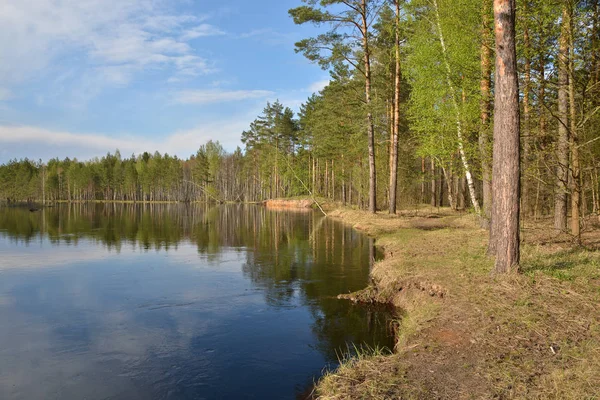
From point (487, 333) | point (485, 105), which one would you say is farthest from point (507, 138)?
point (485, 105)

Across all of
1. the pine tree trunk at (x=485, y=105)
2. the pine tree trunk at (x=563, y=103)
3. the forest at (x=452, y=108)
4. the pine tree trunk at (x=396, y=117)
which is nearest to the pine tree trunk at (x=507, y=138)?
the forest at (x=452, y=108)

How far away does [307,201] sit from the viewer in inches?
2196

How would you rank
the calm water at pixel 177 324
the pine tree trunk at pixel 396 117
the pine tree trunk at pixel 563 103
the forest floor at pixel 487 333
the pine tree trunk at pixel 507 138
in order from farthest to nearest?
the pine tree trunk at pixel 396 117, the pine tree trunk at pixel 563 103, the pine tree trunk at pixel 507 138, the calm water at pixel 177 324, the forest floor at pixel 487 333

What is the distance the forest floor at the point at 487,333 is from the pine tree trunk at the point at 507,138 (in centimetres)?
78

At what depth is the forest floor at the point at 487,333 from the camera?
4328 mm

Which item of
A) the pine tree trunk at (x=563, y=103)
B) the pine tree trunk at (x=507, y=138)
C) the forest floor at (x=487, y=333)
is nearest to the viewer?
the forest floor at (x=487, y=333)

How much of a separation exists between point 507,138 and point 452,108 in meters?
8.83

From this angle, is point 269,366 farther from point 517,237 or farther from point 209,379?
point 517,237

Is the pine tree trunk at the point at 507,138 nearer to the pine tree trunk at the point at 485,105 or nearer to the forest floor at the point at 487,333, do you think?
the forest floor at the point at 487,333

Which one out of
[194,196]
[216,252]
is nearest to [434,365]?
[216,252]

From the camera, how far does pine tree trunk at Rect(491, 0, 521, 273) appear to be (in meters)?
7.55

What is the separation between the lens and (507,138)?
299 inches

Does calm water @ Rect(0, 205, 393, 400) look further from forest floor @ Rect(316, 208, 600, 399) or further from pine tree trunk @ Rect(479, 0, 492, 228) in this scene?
pine tree trunk @ Rect(479, 0, 492, 228)

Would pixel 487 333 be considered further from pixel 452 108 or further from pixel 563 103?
pixel 452 108
